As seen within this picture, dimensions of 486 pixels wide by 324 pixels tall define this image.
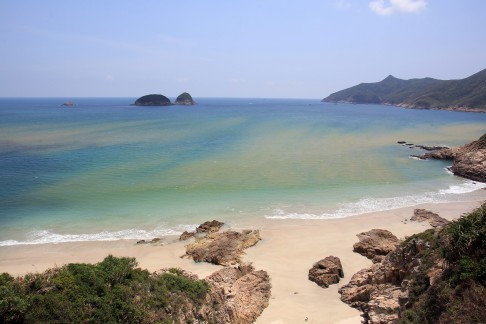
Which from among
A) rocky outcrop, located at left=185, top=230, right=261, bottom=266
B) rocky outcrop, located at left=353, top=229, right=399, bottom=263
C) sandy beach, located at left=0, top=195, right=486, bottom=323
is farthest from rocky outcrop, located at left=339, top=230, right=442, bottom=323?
rocky outcrop, located at left=185, top=230, right=261, bottom=266

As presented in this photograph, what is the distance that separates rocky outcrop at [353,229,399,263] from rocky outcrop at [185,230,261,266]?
243 inches

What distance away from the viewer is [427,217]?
24.0m

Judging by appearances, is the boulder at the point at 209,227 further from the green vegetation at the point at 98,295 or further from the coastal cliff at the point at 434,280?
the green vegetation at the point at 98,295

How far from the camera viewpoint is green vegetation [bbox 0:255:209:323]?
8.48m

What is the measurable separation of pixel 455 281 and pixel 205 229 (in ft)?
51.0

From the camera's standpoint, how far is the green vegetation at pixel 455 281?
8.94 metres

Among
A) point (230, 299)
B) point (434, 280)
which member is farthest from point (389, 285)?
point (230, 299)

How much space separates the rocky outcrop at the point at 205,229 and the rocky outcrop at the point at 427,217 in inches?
546

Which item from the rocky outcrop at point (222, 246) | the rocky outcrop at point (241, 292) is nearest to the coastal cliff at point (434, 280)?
the rocky outcrop at point (241, 292)

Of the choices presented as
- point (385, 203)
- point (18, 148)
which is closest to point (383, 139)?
point (385, 203)

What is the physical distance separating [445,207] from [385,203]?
4414mm

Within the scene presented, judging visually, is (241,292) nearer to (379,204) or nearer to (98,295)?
(98,295)

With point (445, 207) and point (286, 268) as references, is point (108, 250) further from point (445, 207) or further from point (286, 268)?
point (445, 207)

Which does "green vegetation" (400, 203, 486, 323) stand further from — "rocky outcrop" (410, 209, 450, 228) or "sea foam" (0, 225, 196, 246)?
"sea foam" (0, 225, 196, 246)
